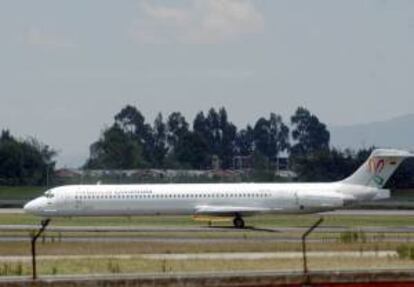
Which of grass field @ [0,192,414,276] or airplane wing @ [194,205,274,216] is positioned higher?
airplane wing @ [194,205,274,216]

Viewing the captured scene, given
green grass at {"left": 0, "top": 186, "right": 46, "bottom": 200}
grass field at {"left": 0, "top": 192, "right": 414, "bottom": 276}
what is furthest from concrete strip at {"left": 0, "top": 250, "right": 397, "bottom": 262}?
green grass at {"left": 0, "top": 186, "right": 46, "bottom": 200}

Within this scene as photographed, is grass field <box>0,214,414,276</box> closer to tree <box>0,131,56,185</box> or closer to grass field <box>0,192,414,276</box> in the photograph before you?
grass field <box>0,192,414,276</box>

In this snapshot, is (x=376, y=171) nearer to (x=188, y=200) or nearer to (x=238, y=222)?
(x=238, y=222)

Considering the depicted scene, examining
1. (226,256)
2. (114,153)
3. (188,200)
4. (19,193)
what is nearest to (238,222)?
(188,200)

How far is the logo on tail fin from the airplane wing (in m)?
6.47

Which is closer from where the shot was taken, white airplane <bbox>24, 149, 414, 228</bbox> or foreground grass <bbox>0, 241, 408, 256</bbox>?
foreground grass <bbox>0, 241, 408, 256</bbox>

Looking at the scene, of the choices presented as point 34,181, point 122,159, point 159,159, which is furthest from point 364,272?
point 159,159

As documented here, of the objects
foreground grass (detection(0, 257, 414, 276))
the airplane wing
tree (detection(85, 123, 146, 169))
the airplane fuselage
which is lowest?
foreground grass (detection(0, 257, 414, 276))

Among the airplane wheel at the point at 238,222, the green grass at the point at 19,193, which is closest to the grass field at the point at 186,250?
the airplane wheel at the point at 238,222

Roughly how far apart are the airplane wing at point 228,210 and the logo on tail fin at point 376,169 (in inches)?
255

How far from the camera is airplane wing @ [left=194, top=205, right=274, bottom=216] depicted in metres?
65.2

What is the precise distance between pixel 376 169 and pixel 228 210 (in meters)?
9.04

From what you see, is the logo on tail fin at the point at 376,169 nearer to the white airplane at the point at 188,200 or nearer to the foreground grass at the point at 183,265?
the white airplane at the point at 188,200

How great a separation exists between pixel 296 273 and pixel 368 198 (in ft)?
155
